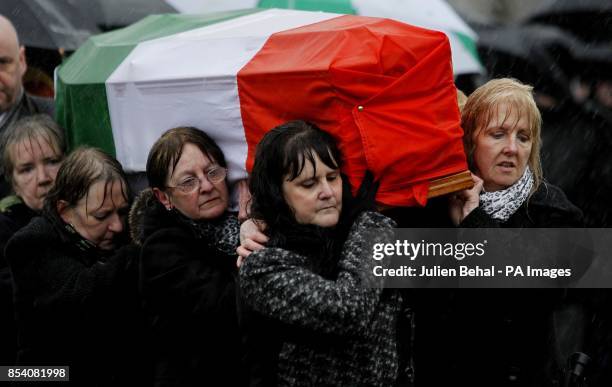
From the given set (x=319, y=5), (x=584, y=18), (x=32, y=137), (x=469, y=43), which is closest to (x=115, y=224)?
(x=32, y=137)

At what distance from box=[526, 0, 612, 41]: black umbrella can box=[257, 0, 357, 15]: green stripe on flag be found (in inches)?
83.2

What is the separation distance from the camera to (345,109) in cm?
270

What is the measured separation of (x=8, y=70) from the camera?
13.8ft

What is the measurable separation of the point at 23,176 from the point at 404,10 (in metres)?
2.68

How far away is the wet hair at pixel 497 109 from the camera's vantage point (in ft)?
9.84

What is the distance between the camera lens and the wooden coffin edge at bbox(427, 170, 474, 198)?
279cm

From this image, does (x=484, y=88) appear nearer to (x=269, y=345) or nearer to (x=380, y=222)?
(x=380, y=222)

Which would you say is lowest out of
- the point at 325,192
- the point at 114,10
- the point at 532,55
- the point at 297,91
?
the point at 532,55

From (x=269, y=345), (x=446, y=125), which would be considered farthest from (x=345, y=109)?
(x=269, y=345)

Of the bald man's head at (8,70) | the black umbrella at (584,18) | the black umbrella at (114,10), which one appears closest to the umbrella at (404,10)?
the black umbrella at (114,10)

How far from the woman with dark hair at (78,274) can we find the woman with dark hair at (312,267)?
82 cm

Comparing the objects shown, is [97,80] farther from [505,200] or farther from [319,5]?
[505,200]

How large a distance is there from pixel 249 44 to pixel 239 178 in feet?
1.61

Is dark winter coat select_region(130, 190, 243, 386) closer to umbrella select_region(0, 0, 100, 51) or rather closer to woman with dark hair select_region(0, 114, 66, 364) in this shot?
woman with dark hair select_region(0, 114, 66, 364)
